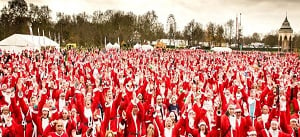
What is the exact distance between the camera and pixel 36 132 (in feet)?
23.7

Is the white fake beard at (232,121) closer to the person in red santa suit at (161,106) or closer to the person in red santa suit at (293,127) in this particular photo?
the person in red santa suit at (293,127)

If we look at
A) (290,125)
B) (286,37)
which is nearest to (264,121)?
(290,125)

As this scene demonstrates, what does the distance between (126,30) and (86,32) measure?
700cm

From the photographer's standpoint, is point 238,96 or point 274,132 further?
point 238,96

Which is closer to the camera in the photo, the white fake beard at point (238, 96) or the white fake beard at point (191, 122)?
the white fake beard at point (191, 122)

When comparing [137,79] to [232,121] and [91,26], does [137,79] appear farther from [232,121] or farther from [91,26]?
[91,26]

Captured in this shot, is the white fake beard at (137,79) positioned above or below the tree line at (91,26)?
below

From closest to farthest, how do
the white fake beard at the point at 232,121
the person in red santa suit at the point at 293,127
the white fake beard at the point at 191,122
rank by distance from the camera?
A: 1. the person in red santa suit at the point at 293,127
2. the white fake beard at the point at 232,121
3. the white fake beard at the point at 191,122

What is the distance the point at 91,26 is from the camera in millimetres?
62844

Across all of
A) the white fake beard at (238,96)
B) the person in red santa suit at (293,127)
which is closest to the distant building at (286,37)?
the white fake beard at (238,96)

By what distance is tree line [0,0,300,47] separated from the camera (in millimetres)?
60719

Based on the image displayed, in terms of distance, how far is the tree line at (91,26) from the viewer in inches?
2391

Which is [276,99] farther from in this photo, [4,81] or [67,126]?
[4,81]

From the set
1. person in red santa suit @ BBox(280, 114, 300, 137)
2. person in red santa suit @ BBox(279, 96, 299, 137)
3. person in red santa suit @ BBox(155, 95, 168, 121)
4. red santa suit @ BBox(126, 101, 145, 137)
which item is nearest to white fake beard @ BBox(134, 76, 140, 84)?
person in red santa suit @ BBox(155, 95, 168, 121)
